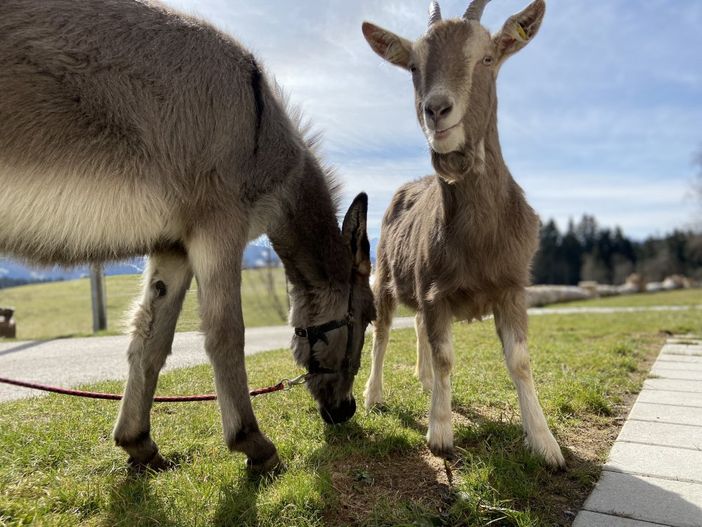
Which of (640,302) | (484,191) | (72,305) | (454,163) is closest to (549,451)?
(484,191)

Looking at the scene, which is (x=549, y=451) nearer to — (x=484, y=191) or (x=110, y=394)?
(x=484, y=191)

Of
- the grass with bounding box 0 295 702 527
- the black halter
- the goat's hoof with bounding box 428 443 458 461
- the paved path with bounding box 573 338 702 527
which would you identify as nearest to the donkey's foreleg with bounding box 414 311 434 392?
the grass with bounding box 0 295 702 527

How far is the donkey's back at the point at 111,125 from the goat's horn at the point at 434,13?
120cm

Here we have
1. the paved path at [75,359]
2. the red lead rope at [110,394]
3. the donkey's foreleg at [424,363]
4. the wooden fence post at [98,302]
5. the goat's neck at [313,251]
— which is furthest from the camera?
the wooden fence post at [98,302]

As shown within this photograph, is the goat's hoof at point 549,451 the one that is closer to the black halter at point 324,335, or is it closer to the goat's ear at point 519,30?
the black halter at point 324,335

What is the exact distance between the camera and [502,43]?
10.1 ft

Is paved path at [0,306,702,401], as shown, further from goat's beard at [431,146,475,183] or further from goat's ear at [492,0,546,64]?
goat's ear at [492,0,546,64]

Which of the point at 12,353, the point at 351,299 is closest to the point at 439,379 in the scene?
the point at 351,299

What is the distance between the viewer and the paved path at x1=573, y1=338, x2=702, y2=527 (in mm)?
2432

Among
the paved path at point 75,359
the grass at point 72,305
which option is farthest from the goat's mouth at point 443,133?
the grass at point 72,305

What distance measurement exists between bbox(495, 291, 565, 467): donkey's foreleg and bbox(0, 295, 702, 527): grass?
131 millimetres

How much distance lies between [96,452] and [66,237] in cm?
153

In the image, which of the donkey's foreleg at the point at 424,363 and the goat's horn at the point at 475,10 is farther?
the donkey's foreleg at the point at 424,363

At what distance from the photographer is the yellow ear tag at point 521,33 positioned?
2.99 meters
